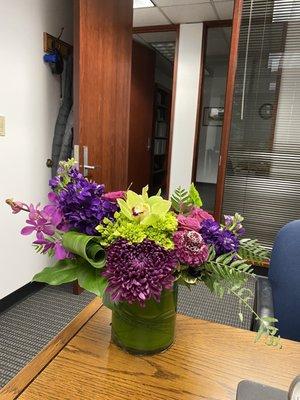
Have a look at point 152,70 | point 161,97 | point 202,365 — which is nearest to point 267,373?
point 202,365

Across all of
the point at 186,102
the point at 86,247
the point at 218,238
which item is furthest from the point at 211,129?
the point at 86,247

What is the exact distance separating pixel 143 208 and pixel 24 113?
165cm

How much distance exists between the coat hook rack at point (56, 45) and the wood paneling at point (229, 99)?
3.87 feet

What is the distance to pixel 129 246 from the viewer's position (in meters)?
0.57

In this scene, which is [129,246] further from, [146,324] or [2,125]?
[2,125]

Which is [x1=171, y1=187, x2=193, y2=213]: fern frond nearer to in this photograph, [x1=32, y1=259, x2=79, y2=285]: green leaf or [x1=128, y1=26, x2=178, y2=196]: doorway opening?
[x1=32, y1=259, x2=79, y2=285]: green leaf

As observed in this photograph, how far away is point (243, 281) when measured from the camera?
596 millimetres

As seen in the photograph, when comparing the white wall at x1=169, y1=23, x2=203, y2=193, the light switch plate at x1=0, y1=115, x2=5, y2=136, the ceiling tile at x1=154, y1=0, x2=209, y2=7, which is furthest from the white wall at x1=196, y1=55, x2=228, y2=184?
the light switch plate at x1=0, y1=115, x2=5, y2=136

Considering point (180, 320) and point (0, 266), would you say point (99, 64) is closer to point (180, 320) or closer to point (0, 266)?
point (0, 266)

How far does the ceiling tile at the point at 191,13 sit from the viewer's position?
2971mm

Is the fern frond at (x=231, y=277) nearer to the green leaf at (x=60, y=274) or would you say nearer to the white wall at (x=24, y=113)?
the green leaf at (x=60, y=274)

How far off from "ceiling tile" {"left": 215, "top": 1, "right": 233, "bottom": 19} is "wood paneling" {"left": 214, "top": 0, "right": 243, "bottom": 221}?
0.69 meters

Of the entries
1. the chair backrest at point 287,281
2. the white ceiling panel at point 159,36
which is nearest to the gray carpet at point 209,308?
the chair backrest at point 287,281

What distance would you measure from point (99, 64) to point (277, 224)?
5.91 feet
